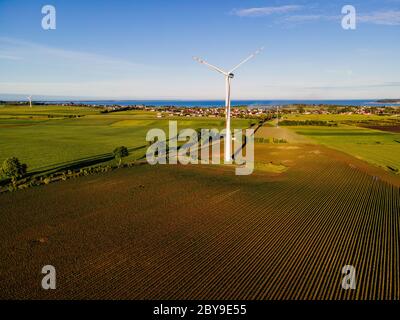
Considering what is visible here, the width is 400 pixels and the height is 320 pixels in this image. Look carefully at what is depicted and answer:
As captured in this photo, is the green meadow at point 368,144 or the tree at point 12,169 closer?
the tree at point 12,169

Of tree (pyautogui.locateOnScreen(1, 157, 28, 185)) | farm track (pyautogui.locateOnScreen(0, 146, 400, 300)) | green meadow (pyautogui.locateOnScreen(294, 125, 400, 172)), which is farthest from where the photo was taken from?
green meadow (pyautogui.locateOnScreen(294, 125, 400, 172))

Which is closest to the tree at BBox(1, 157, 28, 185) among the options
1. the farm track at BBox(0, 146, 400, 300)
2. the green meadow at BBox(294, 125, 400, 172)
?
the farm track at BBox(0, 146, 400, 300)

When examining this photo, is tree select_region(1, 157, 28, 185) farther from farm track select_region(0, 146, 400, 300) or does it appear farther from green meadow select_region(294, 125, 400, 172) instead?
green meadow select_region(294, 125, 400, 172)

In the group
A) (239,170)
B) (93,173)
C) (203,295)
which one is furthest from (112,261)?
(239,170)

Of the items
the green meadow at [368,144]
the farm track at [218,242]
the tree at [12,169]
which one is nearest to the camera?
the farm track at [218,242]

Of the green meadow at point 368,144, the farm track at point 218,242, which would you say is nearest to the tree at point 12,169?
the farm track at point 218,242

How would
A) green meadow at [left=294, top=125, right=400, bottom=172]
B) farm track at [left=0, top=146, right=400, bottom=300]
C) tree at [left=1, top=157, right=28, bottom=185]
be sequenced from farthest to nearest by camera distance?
green meadow at [left=294, top=125, right=400, bottom=172] < tree at [left=1, top=157, right=28, bottom=185] < farm track at [left=0, top=146, right=400, bottom=300]

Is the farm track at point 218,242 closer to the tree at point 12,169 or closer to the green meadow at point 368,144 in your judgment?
the tree at point 12,169

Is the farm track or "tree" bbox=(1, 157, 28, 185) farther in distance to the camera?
"tree" bbox=(1, 157, 28, 185)

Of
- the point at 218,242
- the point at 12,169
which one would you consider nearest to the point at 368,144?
the point at 218,242

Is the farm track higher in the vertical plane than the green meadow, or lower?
lower
